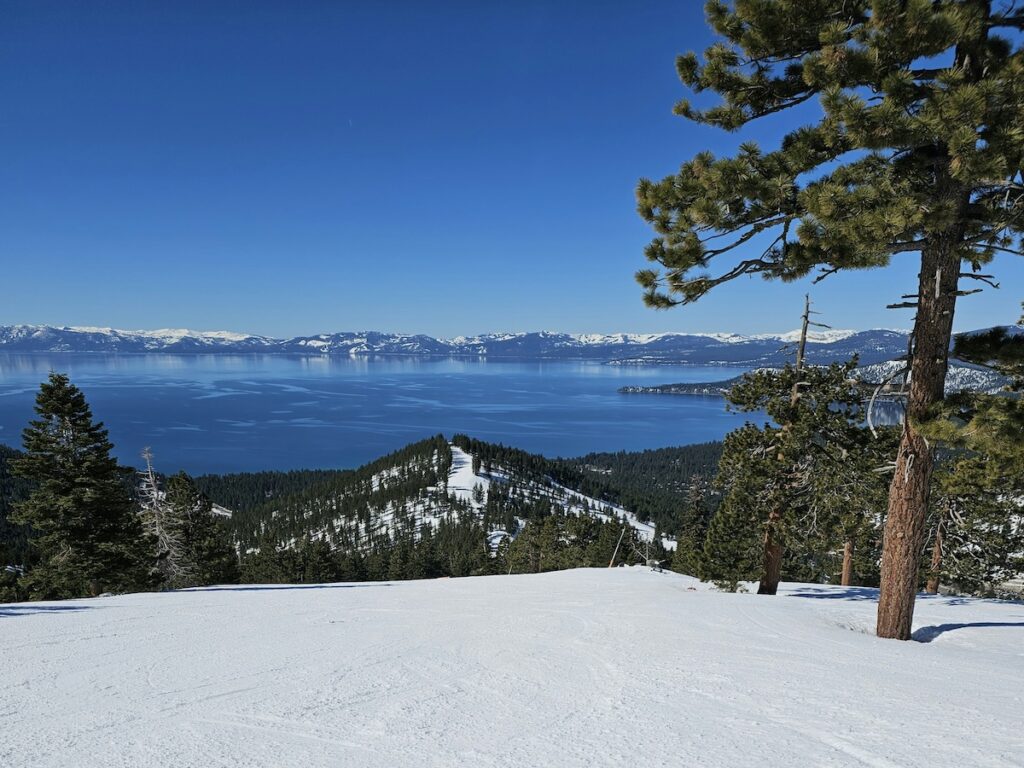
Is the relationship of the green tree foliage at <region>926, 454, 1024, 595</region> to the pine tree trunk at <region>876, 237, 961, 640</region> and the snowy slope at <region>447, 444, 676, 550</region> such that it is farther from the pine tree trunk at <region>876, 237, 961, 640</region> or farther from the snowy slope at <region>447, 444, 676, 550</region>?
the snowy slope at <region>447, 444, 676, 550</region>

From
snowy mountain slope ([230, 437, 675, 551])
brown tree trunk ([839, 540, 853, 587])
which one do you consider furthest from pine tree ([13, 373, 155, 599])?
snowy mountain slope ([230, 437, 675, 551])

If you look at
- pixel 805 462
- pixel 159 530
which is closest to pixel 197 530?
pixel 159 530

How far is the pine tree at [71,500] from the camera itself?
17.8 m

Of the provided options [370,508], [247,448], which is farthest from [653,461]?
[247,448]

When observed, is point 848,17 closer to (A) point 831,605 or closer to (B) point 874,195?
(B) point 874,195

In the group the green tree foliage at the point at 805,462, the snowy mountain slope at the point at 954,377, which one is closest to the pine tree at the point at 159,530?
the green tree foliage at the point at 805,462

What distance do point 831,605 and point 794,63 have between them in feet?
31.8

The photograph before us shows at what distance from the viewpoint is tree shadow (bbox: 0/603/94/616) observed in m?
9.23

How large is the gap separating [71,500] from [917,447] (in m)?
23.8

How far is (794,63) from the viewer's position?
650cm

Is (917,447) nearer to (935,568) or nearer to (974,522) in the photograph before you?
(974,522)

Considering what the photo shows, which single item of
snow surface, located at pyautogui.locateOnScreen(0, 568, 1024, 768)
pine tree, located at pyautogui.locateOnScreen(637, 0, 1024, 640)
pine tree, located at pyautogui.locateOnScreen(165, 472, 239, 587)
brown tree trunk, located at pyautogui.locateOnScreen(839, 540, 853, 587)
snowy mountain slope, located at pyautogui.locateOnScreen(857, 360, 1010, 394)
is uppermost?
pine tree, located at pyautogui.locateOnScreen(637, 0, 1024, 640)

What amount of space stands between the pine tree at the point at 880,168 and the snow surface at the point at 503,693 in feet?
10.5

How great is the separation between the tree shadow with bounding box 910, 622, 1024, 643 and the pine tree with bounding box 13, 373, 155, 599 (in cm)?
2318
